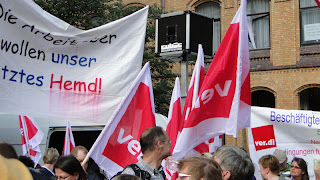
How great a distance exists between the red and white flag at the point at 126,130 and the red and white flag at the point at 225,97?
0.46 m

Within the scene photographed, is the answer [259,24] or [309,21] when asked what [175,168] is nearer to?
[309,21]

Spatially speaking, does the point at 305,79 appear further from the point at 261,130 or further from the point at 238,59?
the point at 238,59

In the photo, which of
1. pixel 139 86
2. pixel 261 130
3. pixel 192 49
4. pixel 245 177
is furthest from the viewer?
pixel 192 49

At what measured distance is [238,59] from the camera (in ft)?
16.3

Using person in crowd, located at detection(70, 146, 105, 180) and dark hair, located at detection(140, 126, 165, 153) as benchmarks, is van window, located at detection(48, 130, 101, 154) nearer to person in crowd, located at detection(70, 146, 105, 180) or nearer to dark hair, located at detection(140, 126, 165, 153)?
person in crowd, located at detection(70, 146, 105, 180)

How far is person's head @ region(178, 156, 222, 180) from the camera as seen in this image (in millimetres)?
2680

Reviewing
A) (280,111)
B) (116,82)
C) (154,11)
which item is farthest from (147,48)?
(116,82)

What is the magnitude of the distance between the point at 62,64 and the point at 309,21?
14.4 meters

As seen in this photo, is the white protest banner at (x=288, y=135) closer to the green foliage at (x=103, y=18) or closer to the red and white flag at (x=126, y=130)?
the red and white flag at (x=126, y=130)

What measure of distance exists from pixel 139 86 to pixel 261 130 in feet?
14.3

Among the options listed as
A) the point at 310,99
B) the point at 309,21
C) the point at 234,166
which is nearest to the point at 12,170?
the point at 234,166

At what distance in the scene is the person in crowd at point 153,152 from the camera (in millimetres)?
3603

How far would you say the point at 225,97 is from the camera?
16.3ft

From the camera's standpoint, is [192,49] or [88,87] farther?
[192,49]
